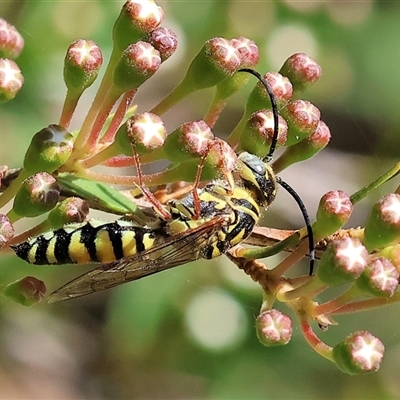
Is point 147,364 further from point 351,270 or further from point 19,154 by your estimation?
point 351,270

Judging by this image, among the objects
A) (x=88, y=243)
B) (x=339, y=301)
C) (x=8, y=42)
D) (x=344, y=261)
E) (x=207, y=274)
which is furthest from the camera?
(x=207, y=274)

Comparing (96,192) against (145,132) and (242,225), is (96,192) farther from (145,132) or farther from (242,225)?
(242,225)

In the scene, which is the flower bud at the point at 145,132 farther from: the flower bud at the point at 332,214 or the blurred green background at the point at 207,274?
the blurred green background at the point at 207,274

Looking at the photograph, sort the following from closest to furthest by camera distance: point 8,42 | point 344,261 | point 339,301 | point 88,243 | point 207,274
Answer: point 344,261
point 339,301
point 88,243
point 8,42
point 207,274

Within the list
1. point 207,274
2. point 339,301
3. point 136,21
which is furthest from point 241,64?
point 207,274

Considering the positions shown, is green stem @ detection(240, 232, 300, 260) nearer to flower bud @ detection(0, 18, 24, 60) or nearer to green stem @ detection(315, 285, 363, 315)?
green stem @ detection(315, 285, 363, 315)

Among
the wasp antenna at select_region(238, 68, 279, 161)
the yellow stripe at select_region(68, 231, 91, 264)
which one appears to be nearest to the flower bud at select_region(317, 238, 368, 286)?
the wasp antenna at select_region(238, 68, 279, 161)
